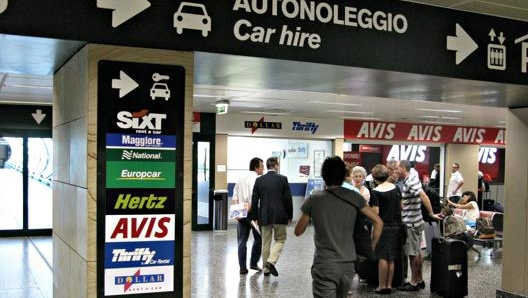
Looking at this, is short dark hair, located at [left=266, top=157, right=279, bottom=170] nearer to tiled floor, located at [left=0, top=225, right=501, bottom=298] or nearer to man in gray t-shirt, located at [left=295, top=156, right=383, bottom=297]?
tiled floor, located at [left=0, top=225, right=501, bottom=298]

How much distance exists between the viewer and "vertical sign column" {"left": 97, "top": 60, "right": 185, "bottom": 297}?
2.96 metres

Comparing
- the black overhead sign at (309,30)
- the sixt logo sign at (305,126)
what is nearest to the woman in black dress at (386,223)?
the black overhead sign at (309,30)

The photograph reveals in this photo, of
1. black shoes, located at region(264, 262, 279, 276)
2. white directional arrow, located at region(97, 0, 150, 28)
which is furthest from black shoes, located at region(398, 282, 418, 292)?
white directional arrow, located at region(97, 0, 150, 28)

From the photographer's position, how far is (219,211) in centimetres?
1182

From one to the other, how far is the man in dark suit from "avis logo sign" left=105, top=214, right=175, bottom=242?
12.1 ft

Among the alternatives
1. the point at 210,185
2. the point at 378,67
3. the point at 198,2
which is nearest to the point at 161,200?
the point at 198,2

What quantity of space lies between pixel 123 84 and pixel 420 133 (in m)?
13.0

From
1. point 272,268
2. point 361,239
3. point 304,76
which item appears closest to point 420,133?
point 272,268

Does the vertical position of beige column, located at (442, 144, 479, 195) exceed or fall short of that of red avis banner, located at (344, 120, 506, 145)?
it falls short

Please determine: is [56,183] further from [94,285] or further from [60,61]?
[94,285]

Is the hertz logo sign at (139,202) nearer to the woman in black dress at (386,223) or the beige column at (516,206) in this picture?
the woman in black dress at (386,223)

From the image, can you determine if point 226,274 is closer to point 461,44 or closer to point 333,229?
point 333,229

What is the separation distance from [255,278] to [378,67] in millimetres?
3996

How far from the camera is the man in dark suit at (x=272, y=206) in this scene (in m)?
6.73
